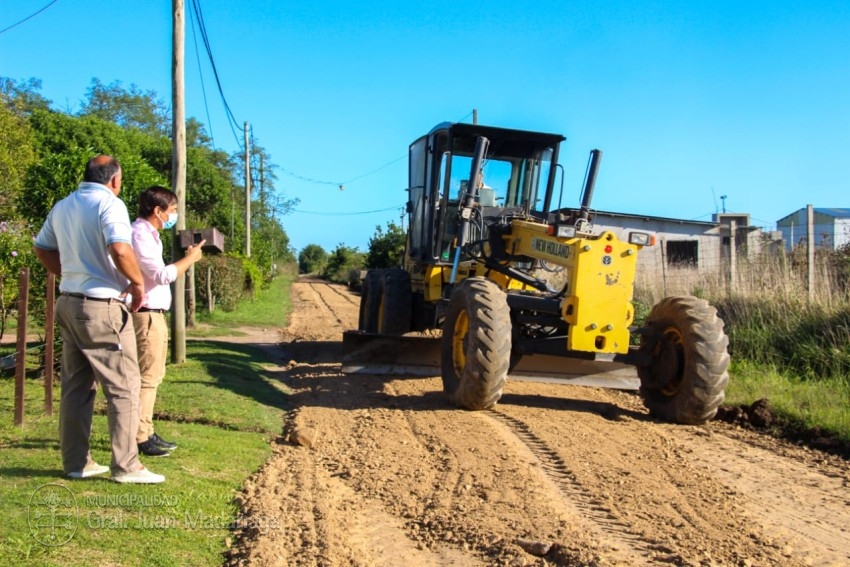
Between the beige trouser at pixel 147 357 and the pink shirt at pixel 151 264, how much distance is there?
10cm

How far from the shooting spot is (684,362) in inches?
303

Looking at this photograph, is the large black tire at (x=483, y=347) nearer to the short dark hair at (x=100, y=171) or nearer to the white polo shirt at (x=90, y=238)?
the white polo shirt at (x=90, y=238)

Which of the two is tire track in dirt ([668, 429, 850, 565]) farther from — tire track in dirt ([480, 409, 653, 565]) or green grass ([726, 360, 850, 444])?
tire track in dirt ([480, 409, 653, 565])

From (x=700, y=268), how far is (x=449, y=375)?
24.7 feet

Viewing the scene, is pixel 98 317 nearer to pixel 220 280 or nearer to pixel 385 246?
pixel 220 280

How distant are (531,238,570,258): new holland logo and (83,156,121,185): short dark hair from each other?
14.3 feet

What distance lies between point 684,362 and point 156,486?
17.0 feet

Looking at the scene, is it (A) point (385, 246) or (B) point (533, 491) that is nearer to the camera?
(B) point (533, 491)

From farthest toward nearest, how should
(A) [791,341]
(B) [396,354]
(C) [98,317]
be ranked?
1. (A) [791,341]
2. (B) [396,354]
3. (C) [98,317]

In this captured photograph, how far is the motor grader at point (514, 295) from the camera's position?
7355 mm

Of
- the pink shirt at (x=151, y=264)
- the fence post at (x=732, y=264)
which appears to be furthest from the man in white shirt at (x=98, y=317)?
the fence post at (x=732, y=264)

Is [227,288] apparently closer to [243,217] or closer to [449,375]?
[449,375]

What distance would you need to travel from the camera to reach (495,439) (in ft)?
21.4

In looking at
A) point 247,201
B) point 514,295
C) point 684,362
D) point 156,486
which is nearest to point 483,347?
point 514,295
